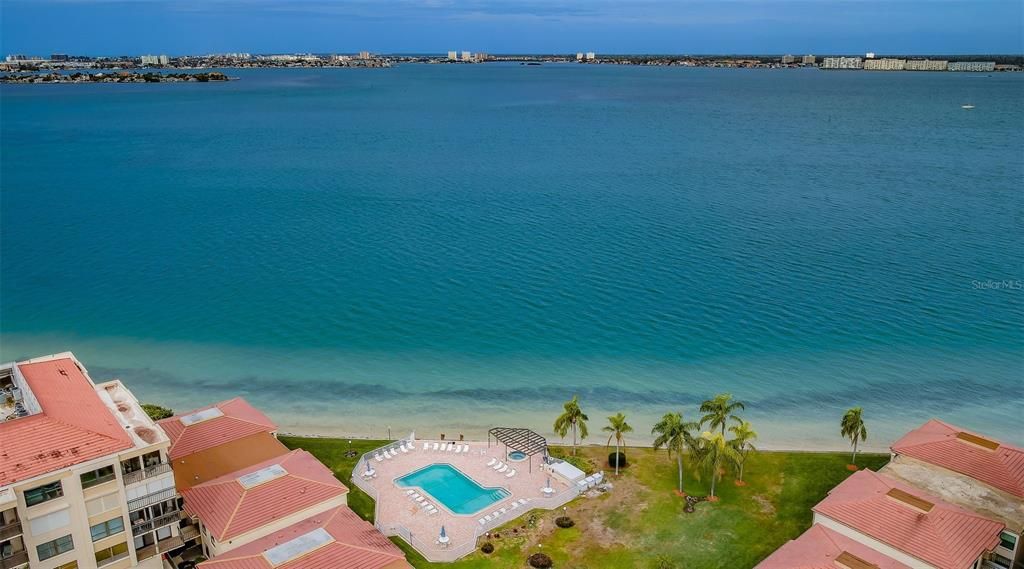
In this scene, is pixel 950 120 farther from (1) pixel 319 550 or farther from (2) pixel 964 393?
(1) pixel 319 550

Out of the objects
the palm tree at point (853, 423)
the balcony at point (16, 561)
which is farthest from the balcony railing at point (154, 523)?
the palm tree at point (853, 423)

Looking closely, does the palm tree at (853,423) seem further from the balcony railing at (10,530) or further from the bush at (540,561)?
the balcony railing at (10,530)

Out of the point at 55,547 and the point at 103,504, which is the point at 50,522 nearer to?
the point at 55,547

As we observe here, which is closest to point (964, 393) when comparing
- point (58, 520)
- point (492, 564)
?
point (492, 564)

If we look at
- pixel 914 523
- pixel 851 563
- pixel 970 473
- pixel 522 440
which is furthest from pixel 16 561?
pixel 970 473

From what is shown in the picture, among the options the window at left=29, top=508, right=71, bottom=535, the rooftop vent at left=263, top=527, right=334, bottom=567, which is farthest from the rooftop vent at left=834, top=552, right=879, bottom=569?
the window at left=29, top=508, right=71, bottom=535

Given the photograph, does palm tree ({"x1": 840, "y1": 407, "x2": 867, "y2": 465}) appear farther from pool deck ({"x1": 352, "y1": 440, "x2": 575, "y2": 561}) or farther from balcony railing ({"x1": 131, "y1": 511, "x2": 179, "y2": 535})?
balcony railing ({"x1": 131, "y1": 511, "x2": 179, "y2": 535})
